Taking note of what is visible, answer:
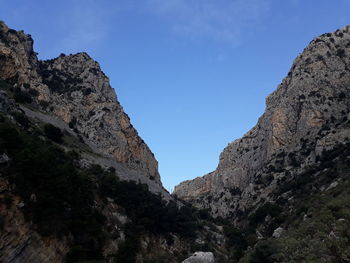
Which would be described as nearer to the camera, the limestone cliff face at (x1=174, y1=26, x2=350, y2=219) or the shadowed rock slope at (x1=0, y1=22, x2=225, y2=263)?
the shadowed rock slope at (x1=0, y1=22, x2=225, y2=263)

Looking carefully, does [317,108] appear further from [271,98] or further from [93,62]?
[93,62]

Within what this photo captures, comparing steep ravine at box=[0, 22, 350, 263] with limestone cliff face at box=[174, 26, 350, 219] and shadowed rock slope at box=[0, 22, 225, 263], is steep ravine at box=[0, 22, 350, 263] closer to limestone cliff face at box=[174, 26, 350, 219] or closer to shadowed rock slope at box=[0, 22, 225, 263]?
shadowed rock slope at box=[0, 22, 225, 263]

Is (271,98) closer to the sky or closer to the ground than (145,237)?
closer to the sky

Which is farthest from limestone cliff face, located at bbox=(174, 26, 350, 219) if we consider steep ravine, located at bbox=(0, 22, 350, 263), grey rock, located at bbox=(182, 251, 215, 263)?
grey rock, located at bbox=(182, 251, 215, 263)

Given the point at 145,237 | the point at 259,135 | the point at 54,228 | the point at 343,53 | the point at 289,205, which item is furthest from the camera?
the point at 259,135

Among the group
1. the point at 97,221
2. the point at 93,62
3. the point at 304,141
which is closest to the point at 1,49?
the point at 93,62

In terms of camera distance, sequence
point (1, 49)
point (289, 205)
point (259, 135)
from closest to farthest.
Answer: point (289, 205), point (1, 49), point (259, 135)

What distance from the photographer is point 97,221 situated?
182ft

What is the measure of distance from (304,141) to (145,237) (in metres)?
75.7

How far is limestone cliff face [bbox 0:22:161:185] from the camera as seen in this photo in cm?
11231

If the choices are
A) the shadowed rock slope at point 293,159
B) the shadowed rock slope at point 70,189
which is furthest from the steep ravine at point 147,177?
the shadowed rock slope at point 293,159

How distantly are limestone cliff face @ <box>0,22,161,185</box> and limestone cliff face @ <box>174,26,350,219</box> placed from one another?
3247 cm

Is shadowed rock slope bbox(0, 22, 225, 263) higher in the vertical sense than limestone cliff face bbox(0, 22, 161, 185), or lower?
lower

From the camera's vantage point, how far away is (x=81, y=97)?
13562 cm
